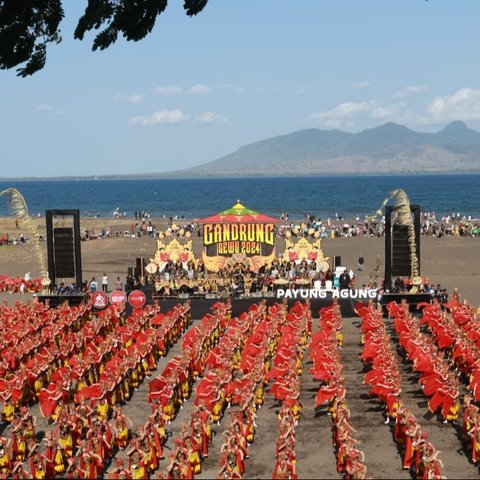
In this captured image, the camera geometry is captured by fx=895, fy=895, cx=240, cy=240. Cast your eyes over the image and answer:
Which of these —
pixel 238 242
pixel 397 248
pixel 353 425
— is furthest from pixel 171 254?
pixel 353 425

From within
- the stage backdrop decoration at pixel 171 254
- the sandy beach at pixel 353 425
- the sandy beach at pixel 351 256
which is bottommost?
the sandy beach at pixel 353 425

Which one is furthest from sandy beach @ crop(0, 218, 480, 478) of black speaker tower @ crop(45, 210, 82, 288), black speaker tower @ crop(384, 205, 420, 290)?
black speaker tower @ crop(45, 210, 82, 288)

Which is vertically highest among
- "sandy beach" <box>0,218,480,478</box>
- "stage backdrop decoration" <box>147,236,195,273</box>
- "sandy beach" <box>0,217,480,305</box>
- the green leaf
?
the green leaf

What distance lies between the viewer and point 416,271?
94.0ft

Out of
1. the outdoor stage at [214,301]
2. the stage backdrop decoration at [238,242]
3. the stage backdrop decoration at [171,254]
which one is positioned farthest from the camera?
the stage backdrop decoration at [171,254]

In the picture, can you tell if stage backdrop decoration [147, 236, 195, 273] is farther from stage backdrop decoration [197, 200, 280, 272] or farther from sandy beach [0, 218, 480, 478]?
sandy beach [0, 218, 480, 478]

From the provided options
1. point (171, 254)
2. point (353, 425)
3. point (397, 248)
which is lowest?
point (353, 425)

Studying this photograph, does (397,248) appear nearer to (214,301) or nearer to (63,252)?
(214,301)

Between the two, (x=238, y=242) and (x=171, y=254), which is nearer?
(x=238, y=242)

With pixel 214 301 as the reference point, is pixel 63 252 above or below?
above

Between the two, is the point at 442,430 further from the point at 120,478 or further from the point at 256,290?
the point at 256,290

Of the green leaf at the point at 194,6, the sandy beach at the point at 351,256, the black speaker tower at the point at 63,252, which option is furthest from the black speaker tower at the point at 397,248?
the green leaf at the point at 194,6

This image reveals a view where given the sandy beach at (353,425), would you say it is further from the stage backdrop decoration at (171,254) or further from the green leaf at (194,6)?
the green leaf at (194,6)

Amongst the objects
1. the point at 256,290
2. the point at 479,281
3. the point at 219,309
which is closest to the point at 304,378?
the point at 219,309
